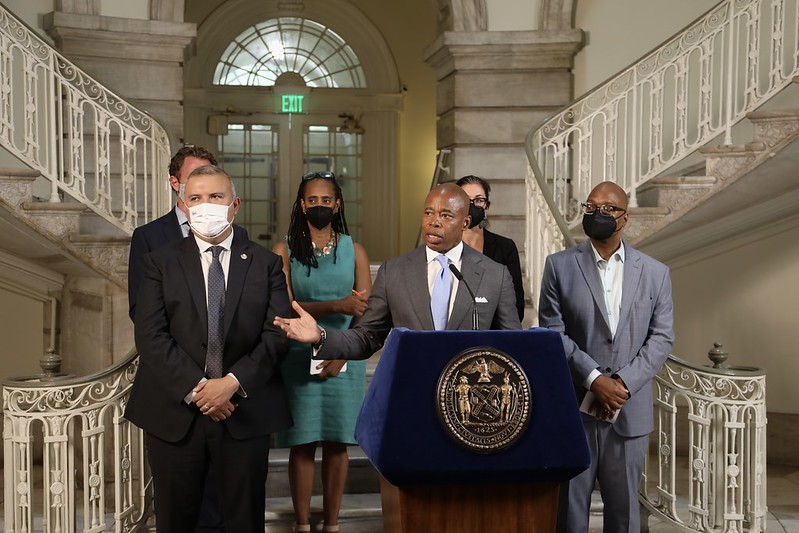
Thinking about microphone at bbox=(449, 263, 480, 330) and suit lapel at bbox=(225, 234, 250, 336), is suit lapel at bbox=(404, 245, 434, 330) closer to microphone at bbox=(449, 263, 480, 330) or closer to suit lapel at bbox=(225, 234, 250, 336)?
microphone at bbox=(449, 263, 480, 330)

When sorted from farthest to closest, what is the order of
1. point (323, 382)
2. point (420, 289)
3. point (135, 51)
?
point (135, 51) → point (323, 382) → point (420, 289)

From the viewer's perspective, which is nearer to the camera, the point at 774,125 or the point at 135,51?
the point at 774,125

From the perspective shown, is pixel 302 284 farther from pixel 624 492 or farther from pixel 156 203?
pixel 156 203

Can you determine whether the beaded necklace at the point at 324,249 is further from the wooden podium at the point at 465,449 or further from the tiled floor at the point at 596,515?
the wooden podium at the point at 465,449

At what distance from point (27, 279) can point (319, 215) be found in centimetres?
386

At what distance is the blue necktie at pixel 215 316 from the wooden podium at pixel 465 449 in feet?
2.56

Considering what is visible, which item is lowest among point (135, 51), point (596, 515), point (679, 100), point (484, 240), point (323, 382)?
point (596, 515)

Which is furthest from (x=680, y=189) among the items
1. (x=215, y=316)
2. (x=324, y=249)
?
(x=215, y=316)

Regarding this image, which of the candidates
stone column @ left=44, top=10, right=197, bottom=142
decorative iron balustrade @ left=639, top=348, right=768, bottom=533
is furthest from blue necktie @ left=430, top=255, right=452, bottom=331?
stone column @ left=44, top=10, right=197, bottom=142

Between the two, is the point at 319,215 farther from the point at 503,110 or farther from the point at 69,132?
the point at 503,110

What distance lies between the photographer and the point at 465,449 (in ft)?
7.62

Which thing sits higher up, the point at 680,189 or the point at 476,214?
the point at 680,189

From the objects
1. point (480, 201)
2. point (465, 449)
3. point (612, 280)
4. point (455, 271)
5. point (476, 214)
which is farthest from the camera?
point (480, 201)

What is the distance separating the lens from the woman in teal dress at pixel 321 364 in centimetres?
362
